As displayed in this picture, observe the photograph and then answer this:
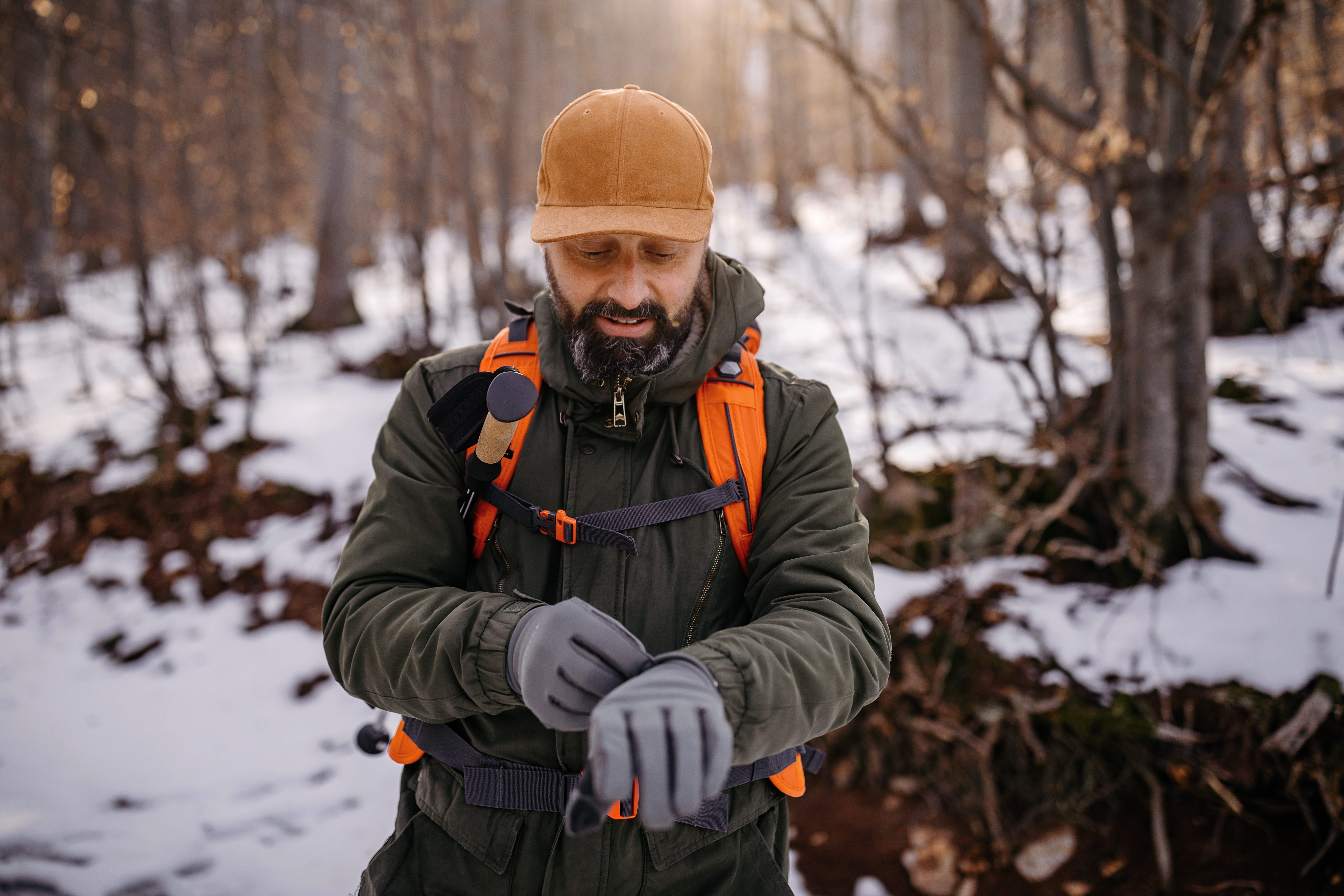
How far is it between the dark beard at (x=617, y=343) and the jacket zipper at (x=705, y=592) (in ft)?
1.26

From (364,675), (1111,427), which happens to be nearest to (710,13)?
(1111,427)

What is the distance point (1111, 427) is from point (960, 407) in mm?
1220

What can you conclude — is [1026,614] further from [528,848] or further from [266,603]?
[266,603]

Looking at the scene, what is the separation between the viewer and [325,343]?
724 centimetres

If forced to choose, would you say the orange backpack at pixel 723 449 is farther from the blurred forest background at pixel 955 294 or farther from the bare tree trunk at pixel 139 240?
the bare tree trunk at pixel 139 240

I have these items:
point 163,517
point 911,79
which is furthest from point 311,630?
point 911,79

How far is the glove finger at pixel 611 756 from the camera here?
0.97 meters

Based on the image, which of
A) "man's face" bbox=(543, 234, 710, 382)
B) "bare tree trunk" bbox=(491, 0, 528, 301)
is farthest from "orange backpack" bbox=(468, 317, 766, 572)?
"bare tree trunk" bbox=(491, 0, 528, 301)

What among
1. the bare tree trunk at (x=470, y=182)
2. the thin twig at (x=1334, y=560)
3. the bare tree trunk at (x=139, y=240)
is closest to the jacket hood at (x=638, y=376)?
the thin twig at (x=1334, y=560)

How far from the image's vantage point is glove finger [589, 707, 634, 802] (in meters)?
0.97

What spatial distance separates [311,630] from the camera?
416cm

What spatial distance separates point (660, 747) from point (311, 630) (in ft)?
12.6

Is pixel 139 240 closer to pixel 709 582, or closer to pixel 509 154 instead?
pixel 509 154

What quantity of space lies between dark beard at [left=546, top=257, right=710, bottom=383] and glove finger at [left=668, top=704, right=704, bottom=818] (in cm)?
70
